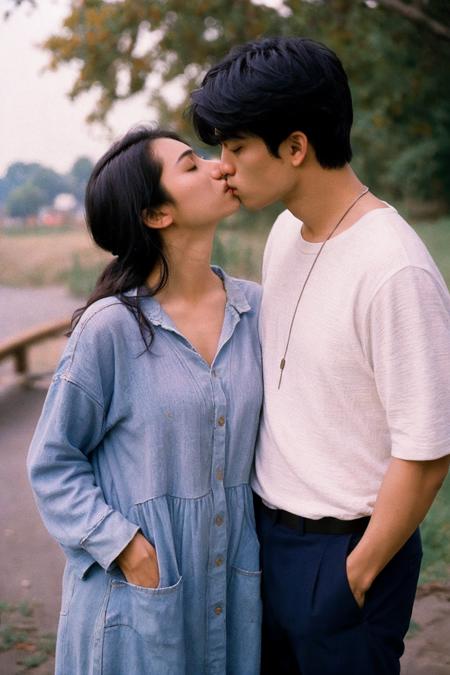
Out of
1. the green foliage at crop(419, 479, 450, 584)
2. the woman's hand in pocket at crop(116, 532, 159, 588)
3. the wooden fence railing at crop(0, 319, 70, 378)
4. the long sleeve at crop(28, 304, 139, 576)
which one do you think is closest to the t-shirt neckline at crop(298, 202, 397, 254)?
the long sleeve at crop(28, 304, 139, 576)

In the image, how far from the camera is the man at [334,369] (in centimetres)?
178

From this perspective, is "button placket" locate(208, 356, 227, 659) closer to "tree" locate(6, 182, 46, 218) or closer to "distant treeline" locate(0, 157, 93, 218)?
"distant treeline" locate(0, 157, 93, 218)

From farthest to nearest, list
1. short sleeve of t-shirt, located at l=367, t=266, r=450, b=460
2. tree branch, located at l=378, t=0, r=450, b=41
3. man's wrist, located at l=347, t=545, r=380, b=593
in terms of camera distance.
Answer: tree branch, located at l=378, t=0, r=450, b=41 → man's wrist, located at l=347, t=545, r=380, b=593 → short sleeve of t-shirt, located at l=367, t=266, r=450, b=460

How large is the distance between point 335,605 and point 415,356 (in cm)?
62

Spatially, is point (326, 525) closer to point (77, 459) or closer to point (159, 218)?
point (77, 459)

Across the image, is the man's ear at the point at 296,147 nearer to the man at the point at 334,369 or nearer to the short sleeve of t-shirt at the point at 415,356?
the man at the point at 334,369

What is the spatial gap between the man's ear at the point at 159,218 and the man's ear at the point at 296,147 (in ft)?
1.29

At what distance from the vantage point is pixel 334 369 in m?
1.90

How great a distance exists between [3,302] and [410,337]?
34.6 feet

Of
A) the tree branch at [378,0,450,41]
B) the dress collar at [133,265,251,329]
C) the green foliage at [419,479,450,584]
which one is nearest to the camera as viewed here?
the dress collar at [133,265,251,329]

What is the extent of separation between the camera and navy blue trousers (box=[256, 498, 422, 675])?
1962 mm

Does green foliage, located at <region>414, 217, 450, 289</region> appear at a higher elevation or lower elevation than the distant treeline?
lower

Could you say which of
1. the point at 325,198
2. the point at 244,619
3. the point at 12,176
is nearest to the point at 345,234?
the point at 325,198

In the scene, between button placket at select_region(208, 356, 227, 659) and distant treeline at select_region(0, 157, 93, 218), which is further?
distant treeline at select_region(0, 157, 93, 218)
